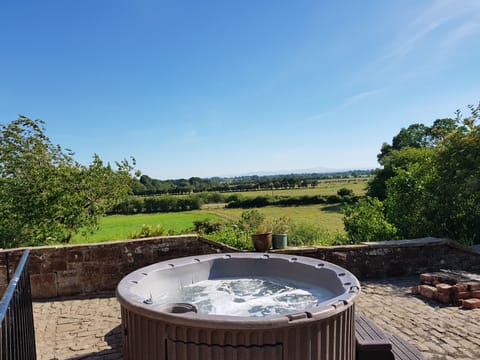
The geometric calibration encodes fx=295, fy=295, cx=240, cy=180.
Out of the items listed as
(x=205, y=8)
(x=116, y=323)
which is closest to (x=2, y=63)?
(x=205, y=8)

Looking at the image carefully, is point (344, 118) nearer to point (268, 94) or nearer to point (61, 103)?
point (268, 94)

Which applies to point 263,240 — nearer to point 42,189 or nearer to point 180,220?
point 42,189

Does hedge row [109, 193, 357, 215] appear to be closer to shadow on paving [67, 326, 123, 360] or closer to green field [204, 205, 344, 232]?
green field [204, 205, 344, 232]

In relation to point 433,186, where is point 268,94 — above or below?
above

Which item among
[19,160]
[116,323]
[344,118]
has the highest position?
[344,118]

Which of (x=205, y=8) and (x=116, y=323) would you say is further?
(x=205, y=8)

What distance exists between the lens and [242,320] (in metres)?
2.13

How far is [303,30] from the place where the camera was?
24.3 feet

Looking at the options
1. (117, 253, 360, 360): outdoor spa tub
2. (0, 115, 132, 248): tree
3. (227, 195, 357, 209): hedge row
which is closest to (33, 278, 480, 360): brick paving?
(117, 253, 360, 360): outdoor spa tub

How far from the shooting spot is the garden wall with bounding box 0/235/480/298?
16.7ft

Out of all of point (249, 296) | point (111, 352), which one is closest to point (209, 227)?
point (249, 296)

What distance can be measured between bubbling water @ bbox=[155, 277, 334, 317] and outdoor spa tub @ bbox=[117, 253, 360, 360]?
1 cm

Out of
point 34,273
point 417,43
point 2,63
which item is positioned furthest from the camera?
point 2,63

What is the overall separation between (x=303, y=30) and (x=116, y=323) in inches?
292
